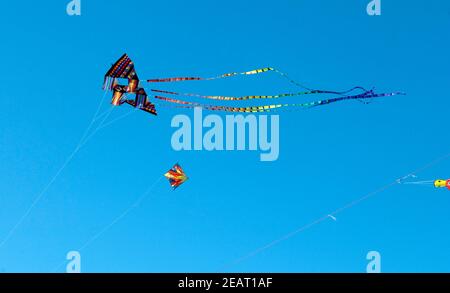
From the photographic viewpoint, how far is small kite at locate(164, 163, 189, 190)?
20547mm

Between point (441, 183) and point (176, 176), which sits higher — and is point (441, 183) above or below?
below

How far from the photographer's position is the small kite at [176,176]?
20.5 m

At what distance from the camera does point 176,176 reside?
2072cm

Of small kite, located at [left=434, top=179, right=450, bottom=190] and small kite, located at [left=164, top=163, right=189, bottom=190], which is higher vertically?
small kite, located at [left=164, top=163, right=189, bottom=190]

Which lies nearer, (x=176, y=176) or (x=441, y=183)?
(x=441, y=183)

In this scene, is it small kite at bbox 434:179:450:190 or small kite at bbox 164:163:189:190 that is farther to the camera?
small kite at bbox 164:163:189:190

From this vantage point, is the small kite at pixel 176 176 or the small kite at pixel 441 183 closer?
the small kite at pixel 441 183

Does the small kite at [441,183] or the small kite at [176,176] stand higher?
the small kite at [176,176]

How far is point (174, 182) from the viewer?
67.5 feet
